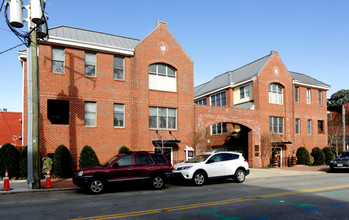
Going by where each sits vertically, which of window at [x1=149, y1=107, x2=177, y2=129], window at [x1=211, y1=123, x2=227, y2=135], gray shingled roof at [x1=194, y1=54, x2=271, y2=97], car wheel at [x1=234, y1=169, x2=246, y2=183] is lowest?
car wheel at [x1=234, y1=169, x2=246, y2=183]

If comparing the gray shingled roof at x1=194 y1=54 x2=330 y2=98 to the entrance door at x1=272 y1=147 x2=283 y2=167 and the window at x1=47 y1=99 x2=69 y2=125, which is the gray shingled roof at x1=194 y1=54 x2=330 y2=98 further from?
the window at x1=47 y1=99 x2=69 y2=125

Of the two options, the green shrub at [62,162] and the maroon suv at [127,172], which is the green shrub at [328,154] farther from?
the green shrub at [62,162]

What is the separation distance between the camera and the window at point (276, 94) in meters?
29.5

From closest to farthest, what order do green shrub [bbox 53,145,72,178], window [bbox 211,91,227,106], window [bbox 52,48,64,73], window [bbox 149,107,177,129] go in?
→ green shrub [bbox 53,145,72,178]
window [bbox 52,48,64,73]
window [bbox 149,107,177,129]
window [bbox 211,91,227,106]

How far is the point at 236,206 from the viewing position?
8.85 metres

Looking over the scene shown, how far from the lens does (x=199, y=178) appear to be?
48.1 feet

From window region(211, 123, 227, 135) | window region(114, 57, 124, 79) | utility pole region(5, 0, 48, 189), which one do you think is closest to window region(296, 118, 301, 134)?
window region(211, 123, 227, 135)

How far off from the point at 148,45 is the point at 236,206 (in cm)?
1584

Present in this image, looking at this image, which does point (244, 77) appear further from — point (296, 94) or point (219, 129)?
point (219, 129)

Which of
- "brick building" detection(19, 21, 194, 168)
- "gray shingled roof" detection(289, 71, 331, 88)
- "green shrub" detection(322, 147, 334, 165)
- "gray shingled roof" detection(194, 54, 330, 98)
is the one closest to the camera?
"brick building" detection(19, 21, 194, 168)

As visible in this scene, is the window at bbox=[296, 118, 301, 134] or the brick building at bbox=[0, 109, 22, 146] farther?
the brick building at bbox=[0, 109, 22, 146]

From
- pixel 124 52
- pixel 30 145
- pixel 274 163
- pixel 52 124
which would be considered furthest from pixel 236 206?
pixel 274 163

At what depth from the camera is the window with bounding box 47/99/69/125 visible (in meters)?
18.9

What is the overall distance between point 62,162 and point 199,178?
28.0ft
